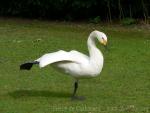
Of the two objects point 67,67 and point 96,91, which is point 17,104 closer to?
point 67,67

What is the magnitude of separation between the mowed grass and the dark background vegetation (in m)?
2.05

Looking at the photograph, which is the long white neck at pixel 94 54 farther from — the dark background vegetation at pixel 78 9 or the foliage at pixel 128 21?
the dark background vegetation at pixel 78 9

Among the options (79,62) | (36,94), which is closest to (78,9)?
(36,94)

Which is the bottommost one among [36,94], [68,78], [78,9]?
[78,9]

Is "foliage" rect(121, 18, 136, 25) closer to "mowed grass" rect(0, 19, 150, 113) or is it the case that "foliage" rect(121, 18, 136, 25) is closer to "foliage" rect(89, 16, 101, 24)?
"foliage" rect(89, 16, 101, 24)

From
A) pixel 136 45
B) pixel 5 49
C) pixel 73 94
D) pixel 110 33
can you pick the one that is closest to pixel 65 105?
pixel 73 94

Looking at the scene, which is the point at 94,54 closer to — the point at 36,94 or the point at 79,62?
the point at 79,62

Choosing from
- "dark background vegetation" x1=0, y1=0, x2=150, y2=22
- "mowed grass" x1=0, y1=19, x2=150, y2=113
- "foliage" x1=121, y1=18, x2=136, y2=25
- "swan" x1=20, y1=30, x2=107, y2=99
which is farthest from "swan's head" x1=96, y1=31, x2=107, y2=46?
"dark background vegetation" x1=0, y1=0, x2=150, y2=22

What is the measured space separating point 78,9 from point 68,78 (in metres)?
8.39

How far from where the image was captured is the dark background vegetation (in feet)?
54.7

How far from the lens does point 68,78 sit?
351 inches

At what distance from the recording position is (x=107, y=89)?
26.8 ft

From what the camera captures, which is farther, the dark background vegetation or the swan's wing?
the dark background vegetation

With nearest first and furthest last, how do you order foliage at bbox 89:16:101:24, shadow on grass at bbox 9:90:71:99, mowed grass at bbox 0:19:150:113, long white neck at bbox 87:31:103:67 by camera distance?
1. mowed grass at bbox 0:19:150:113
2. long white neck at bbox 87:31:103:67
3. shadow on grass at bbox 9:90:71:99
4. foliage at bbox 89:16:101:24
